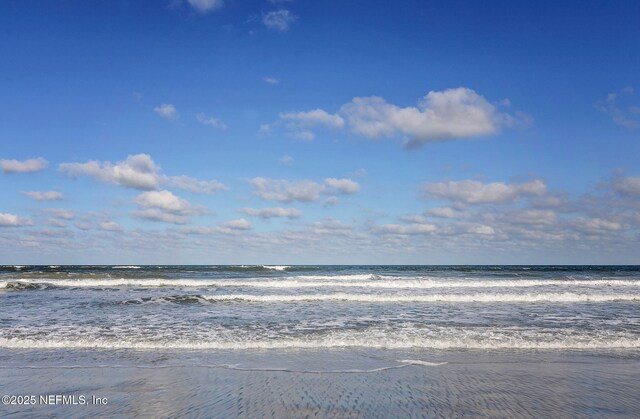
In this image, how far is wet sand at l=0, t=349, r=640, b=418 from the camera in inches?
227

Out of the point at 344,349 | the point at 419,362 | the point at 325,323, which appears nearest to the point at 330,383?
the point at 419,362

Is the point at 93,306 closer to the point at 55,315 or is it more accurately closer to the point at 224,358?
the point at 55,315

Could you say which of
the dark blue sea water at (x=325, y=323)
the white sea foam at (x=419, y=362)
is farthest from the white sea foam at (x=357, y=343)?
the white sea foam at (x=419, y=362)

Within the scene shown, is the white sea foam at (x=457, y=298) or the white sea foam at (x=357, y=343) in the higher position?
the white sea foam at (x=357, y=343)

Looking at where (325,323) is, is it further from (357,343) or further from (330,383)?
(330,383)

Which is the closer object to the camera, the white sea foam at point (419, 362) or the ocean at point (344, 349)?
the ocean at point (344, 349)

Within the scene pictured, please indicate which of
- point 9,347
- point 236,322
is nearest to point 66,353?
point 9,347

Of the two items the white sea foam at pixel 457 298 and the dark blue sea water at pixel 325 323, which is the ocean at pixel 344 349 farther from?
the white sea foam at pixel 457 298

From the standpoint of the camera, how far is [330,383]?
275 inches

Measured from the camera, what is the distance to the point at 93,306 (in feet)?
61.6

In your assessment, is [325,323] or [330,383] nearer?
[330,383]

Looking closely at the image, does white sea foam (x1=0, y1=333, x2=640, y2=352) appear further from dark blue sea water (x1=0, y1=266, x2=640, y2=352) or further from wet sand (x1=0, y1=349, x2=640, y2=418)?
wet sand (x1=0, y1=349, x2=640, y2=418)

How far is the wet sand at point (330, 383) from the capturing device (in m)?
5.76

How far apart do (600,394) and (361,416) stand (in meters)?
3.88
